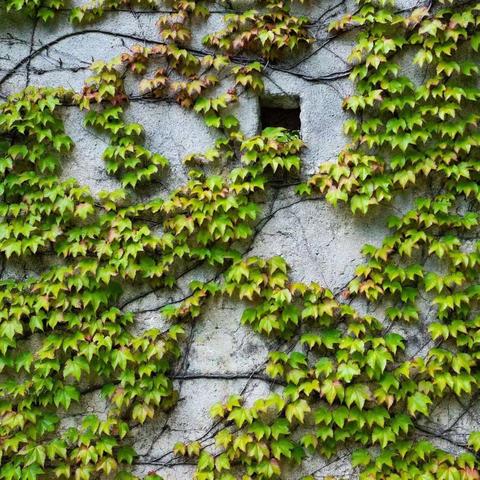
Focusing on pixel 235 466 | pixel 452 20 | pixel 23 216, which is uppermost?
pixel 452 20

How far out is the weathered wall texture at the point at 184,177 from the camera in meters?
3.51

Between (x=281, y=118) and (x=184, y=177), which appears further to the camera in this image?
(x=281, y=118)

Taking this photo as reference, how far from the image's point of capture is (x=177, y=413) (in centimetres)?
352

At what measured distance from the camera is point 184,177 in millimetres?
3742

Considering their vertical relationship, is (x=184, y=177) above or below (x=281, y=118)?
below

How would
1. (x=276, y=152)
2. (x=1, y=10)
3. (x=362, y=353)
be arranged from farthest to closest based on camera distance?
(x=1, y=10) < (x=276, y=152) < (x=362, y=353)

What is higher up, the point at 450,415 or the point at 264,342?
the point at 264,342

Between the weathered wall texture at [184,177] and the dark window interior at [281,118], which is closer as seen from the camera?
the weathered wall texture at [184,177]

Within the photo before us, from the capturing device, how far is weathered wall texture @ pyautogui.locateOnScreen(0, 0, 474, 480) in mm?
3510

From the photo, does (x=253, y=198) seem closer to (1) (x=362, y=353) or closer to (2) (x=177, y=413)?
(1) (x=362, y=353)

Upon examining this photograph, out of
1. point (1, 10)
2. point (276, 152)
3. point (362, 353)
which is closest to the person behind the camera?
point (362, 353)

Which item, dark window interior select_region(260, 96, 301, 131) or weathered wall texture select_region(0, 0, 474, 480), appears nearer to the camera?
weathered wall texture select_region(0, 0, 474, 480)

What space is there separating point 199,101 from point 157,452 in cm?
243

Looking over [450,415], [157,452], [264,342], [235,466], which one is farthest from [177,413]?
[450,415]
